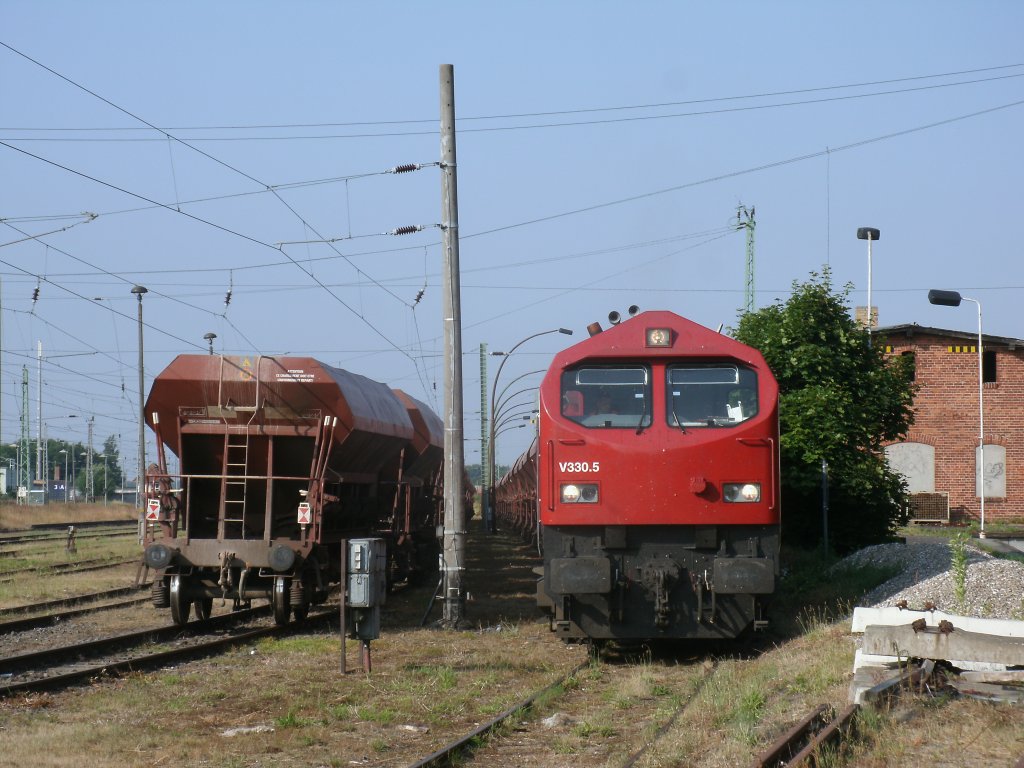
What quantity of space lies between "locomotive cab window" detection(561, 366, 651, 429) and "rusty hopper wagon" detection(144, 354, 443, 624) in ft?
13.6

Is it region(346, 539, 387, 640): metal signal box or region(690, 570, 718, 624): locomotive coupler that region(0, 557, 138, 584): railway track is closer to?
region(346, 539, 387, 640): metal signal box

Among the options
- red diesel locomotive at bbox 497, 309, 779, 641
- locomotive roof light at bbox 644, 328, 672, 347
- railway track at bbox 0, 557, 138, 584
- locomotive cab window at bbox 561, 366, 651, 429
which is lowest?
railway track at bbox 0, 557, 138, 584

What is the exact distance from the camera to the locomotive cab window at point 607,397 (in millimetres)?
11977

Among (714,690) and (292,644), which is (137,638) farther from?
(714,690)

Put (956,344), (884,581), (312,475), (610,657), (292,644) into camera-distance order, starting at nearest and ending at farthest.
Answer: (610,657), (292,644), (312,475), (884,581), (956,344)

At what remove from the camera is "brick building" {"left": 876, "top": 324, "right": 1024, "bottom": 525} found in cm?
4388

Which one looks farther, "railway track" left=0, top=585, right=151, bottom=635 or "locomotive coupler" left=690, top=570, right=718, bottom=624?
"railway track" left=0, top=585, right=151, bottom=635

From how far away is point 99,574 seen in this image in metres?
25.4

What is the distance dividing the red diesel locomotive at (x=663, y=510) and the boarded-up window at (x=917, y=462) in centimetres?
3439

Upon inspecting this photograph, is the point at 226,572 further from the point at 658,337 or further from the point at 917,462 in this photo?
the point at 917,462

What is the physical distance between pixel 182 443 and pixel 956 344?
3620 cm

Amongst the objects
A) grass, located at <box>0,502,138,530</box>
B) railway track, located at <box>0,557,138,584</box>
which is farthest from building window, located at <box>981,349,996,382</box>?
grass, located at <box>0,502,138,530</box>

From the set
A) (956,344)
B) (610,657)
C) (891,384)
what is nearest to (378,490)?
(610,657)

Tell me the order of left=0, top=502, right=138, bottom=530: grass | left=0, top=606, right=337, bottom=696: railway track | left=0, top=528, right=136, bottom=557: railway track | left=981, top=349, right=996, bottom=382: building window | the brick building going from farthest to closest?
left=0, top=502, right=138, bottom=530: grass < left=981, top=349, right=996, bottom=382: building window < the brick building < left=0, top=528, right=136, bottom=557: railway track < left=0, top=606, right=337, bottom=696: railway track
